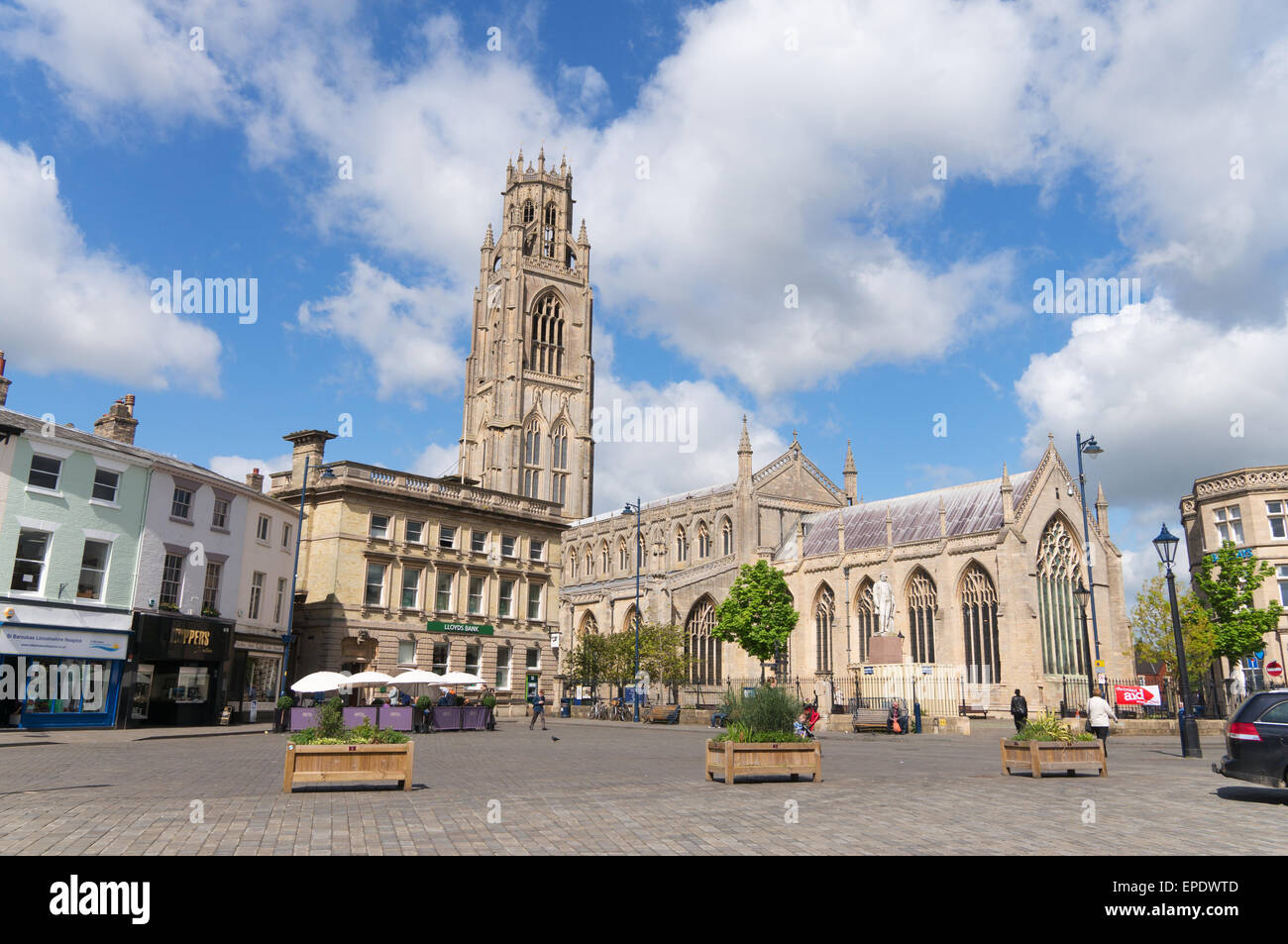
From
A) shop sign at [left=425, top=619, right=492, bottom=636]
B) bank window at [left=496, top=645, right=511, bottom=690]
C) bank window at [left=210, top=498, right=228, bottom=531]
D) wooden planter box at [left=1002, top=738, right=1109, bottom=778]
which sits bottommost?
wooden planter box at [left=1002, top=738, right=1109, bottom=778]

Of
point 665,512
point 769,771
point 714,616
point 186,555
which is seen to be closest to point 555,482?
point 665,512

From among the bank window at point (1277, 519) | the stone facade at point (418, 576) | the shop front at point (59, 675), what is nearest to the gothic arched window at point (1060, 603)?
the bank window at point (1277, 519)

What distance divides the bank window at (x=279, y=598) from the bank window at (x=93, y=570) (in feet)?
28.7

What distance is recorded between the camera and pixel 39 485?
27266 millimetres

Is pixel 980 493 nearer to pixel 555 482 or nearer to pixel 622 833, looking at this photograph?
pixel 555 482

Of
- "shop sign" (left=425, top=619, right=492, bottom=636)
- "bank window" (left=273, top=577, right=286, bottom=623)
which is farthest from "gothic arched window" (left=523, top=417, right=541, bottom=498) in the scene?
"bank window" (left=273, top=577, right=286, bottom=623)

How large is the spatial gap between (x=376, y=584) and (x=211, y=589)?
8879 millimetres

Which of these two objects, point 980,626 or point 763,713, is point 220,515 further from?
point 980,626

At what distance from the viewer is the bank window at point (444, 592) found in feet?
140

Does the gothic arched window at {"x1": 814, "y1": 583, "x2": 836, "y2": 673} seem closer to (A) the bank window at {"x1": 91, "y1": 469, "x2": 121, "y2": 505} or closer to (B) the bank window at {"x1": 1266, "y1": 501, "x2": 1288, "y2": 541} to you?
(B) the bank window at {"x1": 1266, "y1": 501, "x2": 1288, "y2": 541}

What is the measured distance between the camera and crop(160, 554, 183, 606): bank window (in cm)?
3041

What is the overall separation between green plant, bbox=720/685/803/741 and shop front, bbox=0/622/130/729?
2202 cm

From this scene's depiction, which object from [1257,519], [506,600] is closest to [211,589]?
[506,600]
